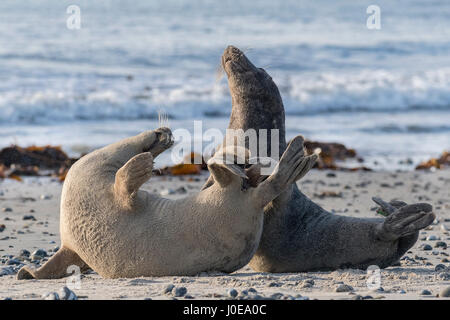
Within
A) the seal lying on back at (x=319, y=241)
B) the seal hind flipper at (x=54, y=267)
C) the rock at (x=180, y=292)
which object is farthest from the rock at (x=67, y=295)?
the seal lying on back at (x=319, y=241)

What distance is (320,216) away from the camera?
6371 millimetres

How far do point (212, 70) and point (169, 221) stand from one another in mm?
18336

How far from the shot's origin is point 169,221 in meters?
5.60

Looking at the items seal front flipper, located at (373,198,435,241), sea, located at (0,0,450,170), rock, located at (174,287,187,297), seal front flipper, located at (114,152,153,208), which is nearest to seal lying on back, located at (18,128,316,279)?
seal front flipper, located at (114,152,153,208)

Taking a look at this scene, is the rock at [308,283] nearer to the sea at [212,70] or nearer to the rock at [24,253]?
the rock at [24,253]

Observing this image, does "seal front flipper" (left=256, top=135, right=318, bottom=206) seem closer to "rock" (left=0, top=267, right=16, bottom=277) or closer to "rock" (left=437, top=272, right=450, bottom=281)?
"rock" (left=437, top=272, right=450, bottom=281)

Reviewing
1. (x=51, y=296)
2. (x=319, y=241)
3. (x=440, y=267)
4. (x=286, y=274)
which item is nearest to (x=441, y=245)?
(x=440, y=267)

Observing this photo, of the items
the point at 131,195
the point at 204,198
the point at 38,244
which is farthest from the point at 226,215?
the point at 38,244

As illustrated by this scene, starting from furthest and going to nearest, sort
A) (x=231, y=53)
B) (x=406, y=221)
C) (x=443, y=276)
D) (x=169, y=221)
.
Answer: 1. (x=231, y=53)
2. (x=406, y=221)
3. (x=443, y=276)
4. (x=169, y=221)

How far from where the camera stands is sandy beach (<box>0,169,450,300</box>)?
204 inches

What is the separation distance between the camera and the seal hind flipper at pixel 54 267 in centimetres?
602

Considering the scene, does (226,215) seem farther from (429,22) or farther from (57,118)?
(429,22)

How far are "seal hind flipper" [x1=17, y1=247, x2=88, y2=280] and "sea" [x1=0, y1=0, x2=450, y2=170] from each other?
4.02 m

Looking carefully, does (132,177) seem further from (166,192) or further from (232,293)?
(166,192)
